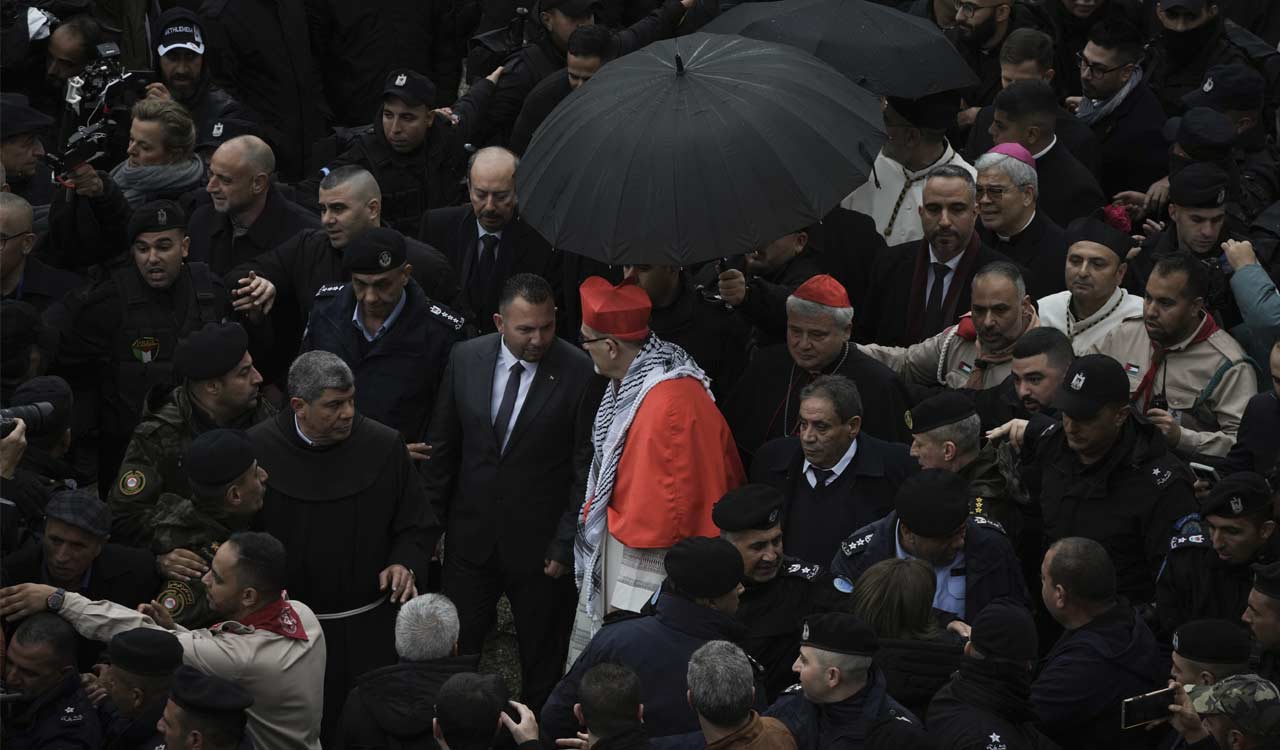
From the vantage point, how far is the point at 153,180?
10.3m

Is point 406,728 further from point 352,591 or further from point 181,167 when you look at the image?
point 181,167

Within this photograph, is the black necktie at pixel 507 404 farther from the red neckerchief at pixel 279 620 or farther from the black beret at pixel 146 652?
the black beret at pixel 146 652

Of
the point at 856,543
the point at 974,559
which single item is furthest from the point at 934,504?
the point at 856,543

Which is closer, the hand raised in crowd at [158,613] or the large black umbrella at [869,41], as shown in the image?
the hand raised in crowd at [158,613]

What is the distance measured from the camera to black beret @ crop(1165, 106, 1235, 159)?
9203mm

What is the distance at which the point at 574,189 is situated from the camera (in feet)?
25.4

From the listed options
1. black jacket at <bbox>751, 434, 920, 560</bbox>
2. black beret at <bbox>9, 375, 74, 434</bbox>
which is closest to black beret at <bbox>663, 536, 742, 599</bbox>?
black jacket at <bbox>751, 434, 920, 560</bbox>

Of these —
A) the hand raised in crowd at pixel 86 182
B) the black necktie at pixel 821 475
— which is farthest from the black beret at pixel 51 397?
the black necktie at pixel 821 475

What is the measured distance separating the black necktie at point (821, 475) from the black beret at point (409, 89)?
154 inches

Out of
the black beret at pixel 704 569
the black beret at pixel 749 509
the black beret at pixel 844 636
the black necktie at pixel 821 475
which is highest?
the black beret at pixel 844 636

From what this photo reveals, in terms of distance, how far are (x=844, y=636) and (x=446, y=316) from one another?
11.6ft

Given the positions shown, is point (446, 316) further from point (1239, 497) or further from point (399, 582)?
point (1239, 497)

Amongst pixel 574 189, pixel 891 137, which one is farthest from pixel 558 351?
pixel 891 137

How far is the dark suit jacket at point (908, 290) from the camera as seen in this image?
8977 millimetres
